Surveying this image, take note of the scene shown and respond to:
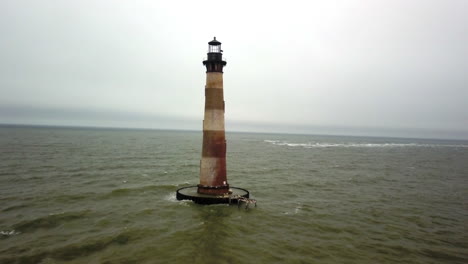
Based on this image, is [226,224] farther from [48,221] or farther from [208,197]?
[48,221]

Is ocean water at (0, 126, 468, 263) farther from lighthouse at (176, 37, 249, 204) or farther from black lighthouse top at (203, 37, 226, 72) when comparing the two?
black lighthouse top at (203, 37, 226, 72)

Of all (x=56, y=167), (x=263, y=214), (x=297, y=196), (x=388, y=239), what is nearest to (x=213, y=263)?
(x=263, y=214)

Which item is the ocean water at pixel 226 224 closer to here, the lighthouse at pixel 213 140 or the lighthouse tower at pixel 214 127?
the lighthouse at pixel 213 140

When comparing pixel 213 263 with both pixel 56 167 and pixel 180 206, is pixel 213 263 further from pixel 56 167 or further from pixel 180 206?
pixel 56 167

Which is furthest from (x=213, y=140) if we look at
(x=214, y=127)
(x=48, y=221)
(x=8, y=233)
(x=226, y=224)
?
(x=8, y=233)

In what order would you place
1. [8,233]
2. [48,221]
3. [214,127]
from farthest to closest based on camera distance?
[214,127]
[48,221]
[8,233]

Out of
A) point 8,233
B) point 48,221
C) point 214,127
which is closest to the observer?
point 8,233

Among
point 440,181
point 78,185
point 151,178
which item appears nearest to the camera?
point 78,185

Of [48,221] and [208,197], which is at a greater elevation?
[208,197]
